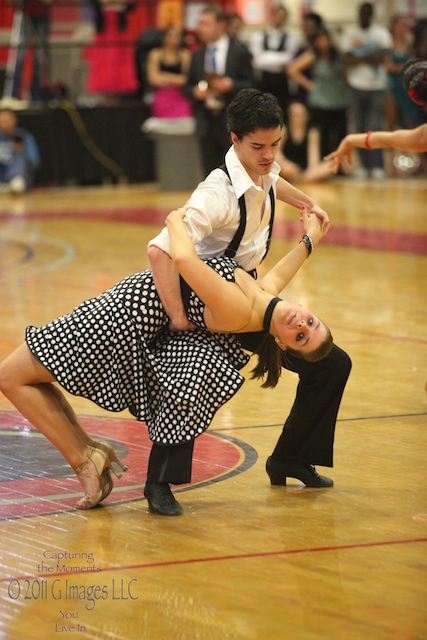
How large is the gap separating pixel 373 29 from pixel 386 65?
0.51 metres

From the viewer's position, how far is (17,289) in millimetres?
8562

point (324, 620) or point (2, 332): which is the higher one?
point (324, 620)

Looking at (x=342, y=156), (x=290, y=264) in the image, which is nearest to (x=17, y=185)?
(x=342, y=156)

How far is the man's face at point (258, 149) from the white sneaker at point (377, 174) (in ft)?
41.4

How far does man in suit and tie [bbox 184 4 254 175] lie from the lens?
41.0 feet

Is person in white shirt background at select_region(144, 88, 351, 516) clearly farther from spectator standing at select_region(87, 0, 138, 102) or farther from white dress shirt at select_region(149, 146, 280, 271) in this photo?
spectator standing at select_region(87, 0, 138, 102)

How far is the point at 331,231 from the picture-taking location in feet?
38.1

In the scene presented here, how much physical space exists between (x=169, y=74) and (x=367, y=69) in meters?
2.62

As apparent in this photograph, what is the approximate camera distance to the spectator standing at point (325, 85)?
15852 mm

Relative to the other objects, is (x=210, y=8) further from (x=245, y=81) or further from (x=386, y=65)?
(x=386, y=65)

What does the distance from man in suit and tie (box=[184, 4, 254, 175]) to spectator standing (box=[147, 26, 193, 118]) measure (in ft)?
7.36

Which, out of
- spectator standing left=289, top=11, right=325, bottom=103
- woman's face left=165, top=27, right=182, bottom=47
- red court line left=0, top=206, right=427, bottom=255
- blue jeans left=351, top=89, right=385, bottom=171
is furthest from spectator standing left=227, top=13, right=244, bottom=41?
red court line left=0, top=206, right=427, bottom=255

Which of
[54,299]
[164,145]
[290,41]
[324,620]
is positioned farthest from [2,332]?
[290,41]

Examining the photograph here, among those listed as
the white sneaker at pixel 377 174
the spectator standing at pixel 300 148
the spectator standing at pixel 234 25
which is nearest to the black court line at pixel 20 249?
the spectator standing at pixel 300 148
